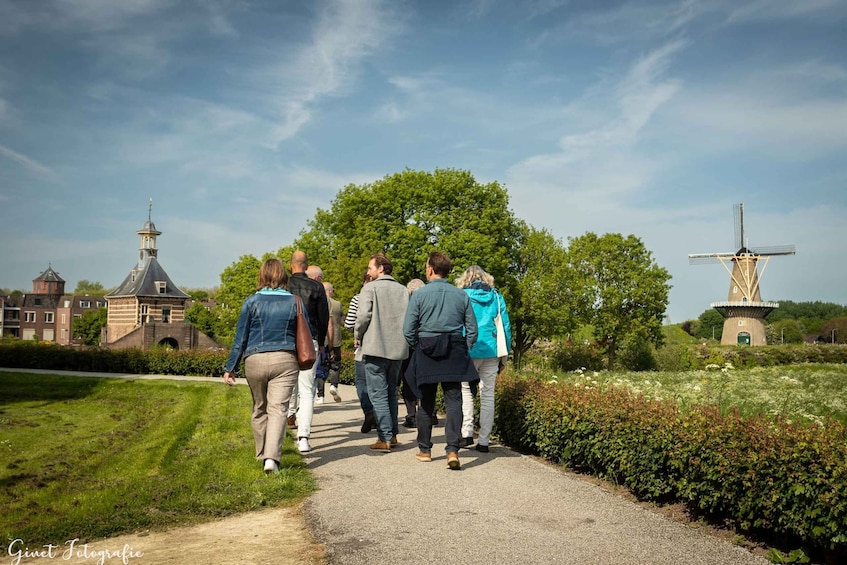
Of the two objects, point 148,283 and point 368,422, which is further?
point 148,283

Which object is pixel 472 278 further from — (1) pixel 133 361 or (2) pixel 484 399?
(1) pixel 133 361

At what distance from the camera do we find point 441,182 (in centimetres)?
4334

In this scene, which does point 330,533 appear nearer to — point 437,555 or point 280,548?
point 280,548

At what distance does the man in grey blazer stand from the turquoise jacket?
0.79 m

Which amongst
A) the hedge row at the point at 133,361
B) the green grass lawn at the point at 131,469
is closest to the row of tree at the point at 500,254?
the hedge row at the point at 133,361

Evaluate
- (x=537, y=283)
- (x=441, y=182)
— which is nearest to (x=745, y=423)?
(x=441, y=182)

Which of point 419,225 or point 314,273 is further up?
point 419,225

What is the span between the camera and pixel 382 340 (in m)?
8.34

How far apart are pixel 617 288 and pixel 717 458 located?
43986mm

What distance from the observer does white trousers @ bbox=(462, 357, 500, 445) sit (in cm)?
858

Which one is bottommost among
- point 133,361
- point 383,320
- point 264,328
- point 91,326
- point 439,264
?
point 133,361

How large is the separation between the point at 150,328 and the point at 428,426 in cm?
6499

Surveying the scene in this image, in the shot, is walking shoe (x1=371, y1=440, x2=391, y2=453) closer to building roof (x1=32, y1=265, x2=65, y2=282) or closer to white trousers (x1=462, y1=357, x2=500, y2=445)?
white trousers (x1=462, y1=357, x2=500, y2=445)

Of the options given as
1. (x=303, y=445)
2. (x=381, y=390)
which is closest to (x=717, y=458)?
(x=381, y=390)
